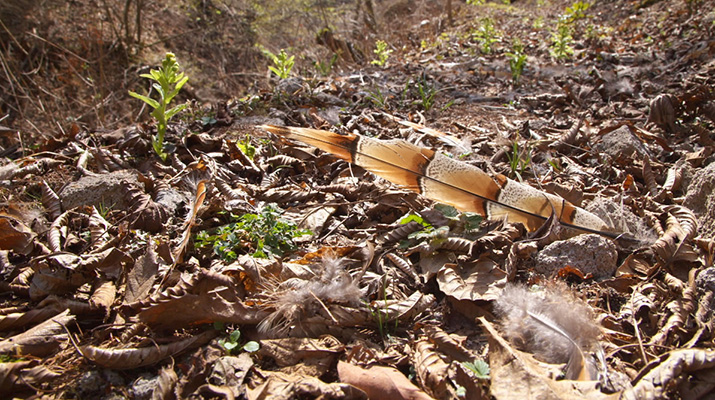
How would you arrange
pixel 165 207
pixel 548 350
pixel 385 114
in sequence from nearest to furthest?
1. pixel 548 350
2. pixel 165 207
3. pixel 385 114

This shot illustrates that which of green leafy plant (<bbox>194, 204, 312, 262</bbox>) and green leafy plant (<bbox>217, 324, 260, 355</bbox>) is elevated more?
green leafy plant (<bbox>194, 204, 312, 262</bbox>)

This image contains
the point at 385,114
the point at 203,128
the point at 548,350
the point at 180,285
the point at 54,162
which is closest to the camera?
the point at 548,350

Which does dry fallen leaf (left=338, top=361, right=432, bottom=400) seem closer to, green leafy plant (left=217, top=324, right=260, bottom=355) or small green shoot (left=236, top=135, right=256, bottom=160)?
green leafy plant (left=217, top=324, right=260, bottom=355)

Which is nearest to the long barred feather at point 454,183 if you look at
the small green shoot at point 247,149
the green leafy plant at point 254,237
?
the green leafy plant at point 254,237

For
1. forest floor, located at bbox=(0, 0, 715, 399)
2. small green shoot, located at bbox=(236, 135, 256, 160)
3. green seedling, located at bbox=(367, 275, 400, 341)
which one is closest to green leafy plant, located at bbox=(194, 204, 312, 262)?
forest floor, located at bbox=(0, 0, 715, 399)

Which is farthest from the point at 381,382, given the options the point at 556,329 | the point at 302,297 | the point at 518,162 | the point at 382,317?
the point at 518,162

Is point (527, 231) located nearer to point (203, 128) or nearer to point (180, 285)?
point (180, 285)

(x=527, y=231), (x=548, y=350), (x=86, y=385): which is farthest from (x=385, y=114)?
(x=86, y=385)

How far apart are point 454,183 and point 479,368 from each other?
2.96 ft

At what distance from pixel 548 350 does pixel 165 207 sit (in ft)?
5.98

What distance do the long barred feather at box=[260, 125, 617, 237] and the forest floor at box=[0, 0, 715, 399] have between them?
0.08 meters

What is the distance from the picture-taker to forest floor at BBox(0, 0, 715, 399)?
126cm

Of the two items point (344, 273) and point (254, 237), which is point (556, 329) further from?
point (254, 237)

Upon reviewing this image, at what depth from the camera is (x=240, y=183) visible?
2406 millimetres
